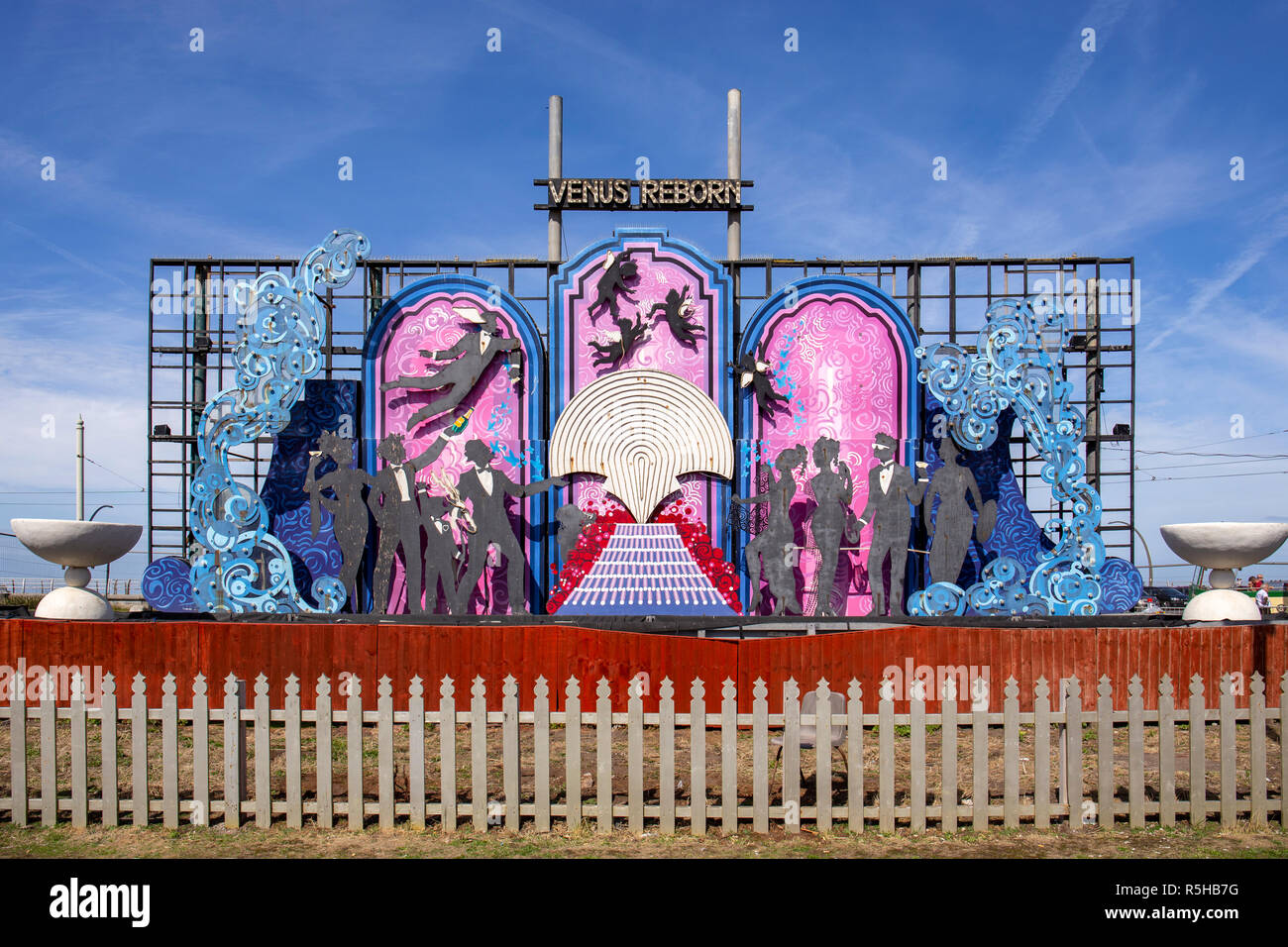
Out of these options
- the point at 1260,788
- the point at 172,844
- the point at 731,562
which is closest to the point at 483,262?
the point at 731,562

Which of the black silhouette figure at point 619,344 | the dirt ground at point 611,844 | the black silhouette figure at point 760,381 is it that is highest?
the black silhouette figure at point 619,344

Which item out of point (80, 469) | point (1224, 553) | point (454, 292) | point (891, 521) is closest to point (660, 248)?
point (454, 292)

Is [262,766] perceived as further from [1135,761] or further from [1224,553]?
[1224,553]

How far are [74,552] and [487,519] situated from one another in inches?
242

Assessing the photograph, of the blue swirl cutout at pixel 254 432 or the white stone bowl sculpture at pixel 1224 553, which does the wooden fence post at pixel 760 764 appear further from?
the blue swirl cutout at pixel 254 432

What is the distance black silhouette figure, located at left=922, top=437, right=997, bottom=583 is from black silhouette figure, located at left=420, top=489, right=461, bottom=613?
8.18 meters

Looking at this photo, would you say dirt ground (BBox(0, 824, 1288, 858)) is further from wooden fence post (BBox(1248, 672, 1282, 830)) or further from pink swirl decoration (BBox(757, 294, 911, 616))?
pink swirl decoration (BBox(757, 294, 911, 616))

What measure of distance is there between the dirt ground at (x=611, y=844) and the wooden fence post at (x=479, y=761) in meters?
0.15

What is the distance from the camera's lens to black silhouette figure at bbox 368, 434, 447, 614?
55.3 feet

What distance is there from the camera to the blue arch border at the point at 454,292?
17.8 m

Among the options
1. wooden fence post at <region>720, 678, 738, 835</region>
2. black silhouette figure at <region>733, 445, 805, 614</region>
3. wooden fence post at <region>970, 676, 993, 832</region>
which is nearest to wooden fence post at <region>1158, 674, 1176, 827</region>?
wooden fence post at <region>970, 676, 993, 832</region>

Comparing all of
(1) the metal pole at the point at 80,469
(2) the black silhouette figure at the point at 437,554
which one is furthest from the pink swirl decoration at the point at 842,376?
(1) the metal pole at the point at 80,469

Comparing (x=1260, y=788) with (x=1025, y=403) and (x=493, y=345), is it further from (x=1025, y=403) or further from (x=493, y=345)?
(x=493, y=345)

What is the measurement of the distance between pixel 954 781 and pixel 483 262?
17.5 meters
